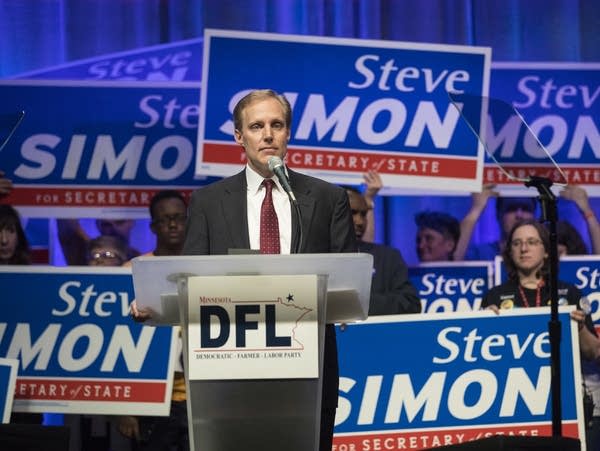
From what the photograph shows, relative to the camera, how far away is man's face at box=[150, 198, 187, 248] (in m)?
5.91

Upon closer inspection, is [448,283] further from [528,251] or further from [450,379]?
[450,379]

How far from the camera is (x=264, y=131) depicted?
9.86ft

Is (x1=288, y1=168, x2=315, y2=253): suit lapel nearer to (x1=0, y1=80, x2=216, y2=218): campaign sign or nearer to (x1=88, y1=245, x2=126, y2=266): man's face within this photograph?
(x1=88, y1=245, x2=126, y2=266): man's face

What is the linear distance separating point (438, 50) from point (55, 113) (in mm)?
2177

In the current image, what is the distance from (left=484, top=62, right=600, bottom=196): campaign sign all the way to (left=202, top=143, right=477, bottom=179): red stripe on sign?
508 millimetres

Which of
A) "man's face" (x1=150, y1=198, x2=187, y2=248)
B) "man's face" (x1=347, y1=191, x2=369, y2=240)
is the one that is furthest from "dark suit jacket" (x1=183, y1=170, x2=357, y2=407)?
"man's face" (x1=150, y1=198, x2=187, y2=248)

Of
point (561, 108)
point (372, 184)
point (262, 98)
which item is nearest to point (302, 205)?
point (262, 98)

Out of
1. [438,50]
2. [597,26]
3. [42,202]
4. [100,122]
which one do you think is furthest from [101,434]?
[597,26]

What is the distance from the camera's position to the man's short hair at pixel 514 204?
21.9ft

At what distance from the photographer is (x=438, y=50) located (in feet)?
19.8

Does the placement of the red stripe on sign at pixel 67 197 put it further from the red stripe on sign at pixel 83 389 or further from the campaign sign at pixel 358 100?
the red stripe on sign at pixel 83 389

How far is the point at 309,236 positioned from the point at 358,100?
10.1 feet

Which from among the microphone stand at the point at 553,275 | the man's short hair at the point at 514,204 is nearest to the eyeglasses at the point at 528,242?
the microphone stand at the point at 553,275

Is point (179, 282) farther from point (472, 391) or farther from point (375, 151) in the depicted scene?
point (375, 151)
